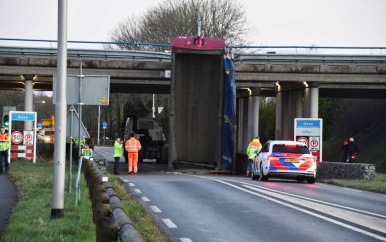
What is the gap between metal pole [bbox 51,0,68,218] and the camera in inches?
533

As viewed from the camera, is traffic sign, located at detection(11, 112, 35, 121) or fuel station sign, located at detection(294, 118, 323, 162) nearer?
fuel station sign, located at detection(294, 118, 323, 162)

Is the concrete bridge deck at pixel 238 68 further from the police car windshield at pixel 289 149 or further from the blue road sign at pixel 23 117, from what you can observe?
the police car windshield at pixel 289 149

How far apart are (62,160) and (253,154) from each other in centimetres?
1995

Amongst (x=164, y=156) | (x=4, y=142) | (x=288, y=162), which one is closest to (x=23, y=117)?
(x=4, y=142)

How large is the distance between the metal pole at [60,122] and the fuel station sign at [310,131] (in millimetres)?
21349

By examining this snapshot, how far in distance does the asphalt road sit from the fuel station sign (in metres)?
10.1

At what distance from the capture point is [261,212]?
51.7 feet

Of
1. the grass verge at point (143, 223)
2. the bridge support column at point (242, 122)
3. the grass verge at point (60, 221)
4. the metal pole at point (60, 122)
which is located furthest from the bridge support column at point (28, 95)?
the metal pole at point (60, 122)

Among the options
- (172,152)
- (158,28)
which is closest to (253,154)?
(172,152)

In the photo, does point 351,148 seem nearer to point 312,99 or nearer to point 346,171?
point 312,99

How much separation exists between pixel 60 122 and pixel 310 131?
2169cm

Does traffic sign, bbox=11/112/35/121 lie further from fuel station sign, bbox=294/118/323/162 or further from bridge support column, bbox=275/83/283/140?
bridge support column, bbox=275/83/283/140

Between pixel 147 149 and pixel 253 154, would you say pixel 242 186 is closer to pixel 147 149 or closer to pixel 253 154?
pixel 253 154

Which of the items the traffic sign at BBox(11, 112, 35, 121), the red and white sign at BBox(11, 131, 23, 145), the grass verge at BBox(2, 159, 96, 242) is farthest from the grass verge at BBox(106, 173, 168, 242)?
the red and white sign at BBox(11, 131, 23, 145)
